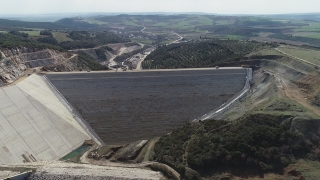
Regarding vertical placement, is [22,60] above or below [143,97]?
above

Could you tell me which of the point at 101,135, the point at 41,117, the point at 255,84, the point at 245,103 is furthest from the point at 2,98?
the point at 255,84

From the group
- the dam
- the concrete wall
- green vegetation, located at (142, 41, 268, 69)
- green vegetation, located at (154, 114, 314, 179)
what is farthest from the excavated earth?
green vegetation, located at (154, 114, 314, 179)

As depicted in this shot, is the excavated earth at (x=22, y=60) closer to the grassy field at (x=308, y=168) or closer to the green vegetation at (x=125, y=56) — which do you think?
the green vegetation at (x=125, y=56)

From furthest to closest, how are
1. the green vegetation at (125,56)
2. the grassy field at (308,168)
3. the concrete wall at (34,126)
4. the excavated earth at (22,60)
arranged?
the green vegetation at (125,56) < the excavated earth at (22,60) < the concrete wall at (34,126) < the grassy field at (308,168)

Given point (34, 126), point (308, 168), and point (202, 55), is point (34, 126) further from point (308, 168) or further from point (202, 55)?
point (202, 55)

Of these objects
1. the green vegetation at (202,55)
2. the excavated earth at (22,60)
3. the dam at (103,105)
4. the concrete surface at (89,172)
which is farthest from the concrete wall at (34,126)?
the green vegetation at (202,55)

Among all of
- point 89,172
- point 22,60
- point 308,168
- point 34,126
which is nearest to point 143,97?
point 34,126

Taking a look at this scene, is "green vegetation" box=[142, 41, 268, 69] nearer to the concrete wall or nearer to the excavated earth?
the excavated earth

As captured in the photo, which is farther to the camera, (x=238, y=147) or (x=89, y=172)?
(x=238, y=147)
